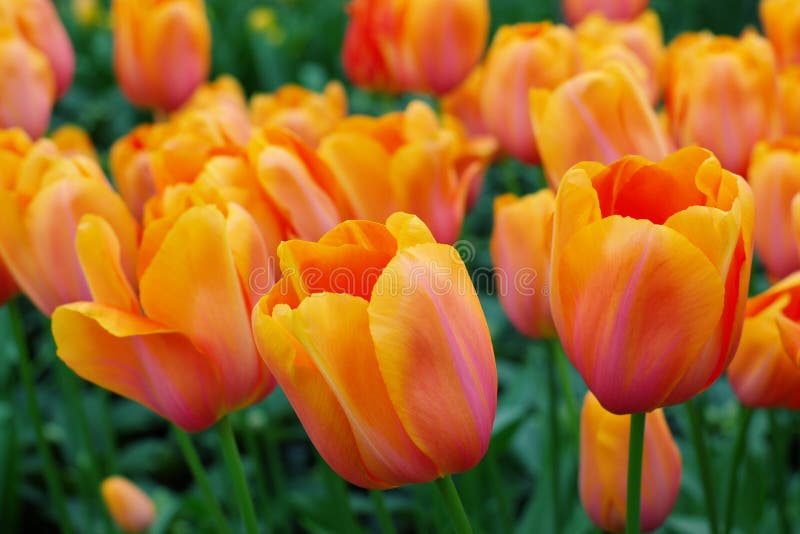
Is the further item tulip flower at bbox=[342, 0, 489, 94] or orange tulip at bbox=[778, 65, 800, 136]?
tulip flower at bbox=[342, 0, 489, 94]

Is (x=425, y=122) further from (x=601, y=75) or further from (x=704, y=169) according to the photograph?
(x=704, y=169)

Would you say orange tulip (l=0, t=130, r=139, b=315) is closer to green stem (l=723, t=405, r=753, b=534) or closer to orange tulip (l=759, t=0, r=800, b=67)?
green stem (l=723, t=405, r=753, b=534)

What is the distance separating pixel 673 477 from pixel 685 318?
336 millimetres

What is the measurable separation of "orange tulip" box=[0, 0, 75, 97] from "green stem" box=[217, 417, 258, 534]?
0.90 metres

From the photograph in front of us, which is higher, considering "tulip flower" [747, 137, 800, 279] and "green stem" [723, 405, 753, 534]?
"tulip flower" [747, 137, 800, 279]

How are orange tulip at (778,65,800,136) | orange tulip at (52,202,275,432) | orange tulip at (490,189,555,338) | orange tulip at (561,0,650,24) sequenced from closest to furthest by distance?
1. orange tulip at (52,202,275,432)
2. orange tulip at (490,189,555,338)
3. orange tulip at (778,65,800,136)
4. orange tulip at (561,0,650,24)

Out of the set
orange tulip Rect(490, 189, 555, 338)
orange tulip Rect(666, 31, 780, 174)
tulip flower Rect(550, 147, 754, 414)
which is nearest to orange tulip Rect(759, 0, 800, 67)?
orange tulip Rect(666, 31, 780, 174)

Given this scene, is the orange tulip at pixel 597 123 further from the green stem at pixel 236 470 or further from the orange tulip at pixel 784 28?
the orange tulip at pixel 784 28

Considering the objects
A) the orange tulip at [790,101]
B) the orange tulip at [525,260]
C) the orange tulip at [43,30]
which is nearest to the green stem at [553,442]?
the orange tulip at [525,260]

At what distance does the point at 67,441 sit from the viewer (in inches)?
78.0

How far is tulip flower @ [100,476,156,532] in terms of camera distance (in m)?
1.23

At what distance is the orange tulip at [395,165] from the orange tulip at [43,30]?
0.70 m

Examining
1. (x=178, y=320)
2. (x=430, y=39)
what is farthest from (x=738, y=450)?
(x=430, y=39)

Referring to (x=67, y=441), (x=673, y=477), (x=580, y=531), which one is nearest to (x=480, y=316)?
(x=673, y=477)
